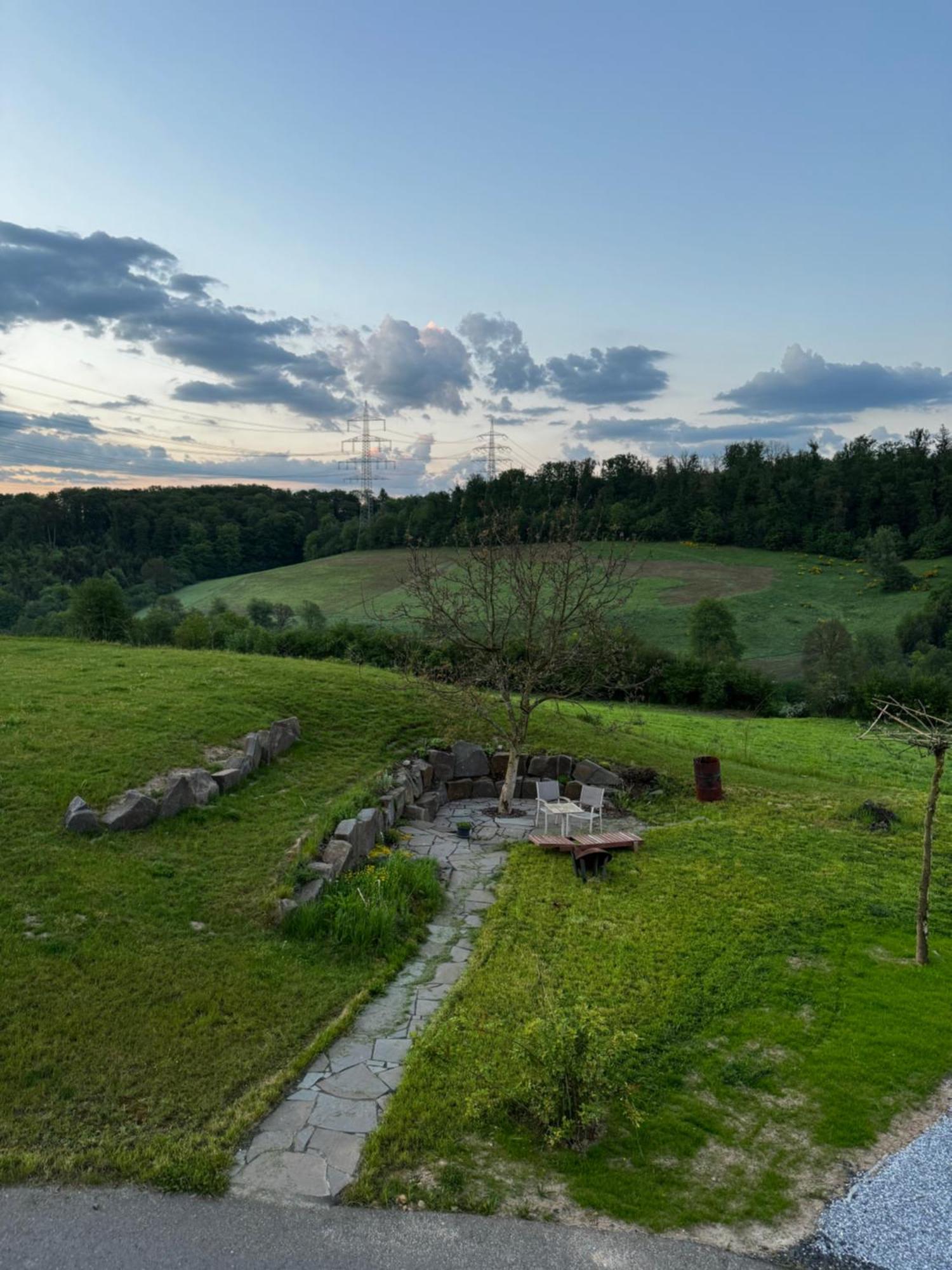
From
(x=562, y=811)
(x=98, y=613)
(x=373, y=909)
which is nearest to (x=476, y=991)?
(x=373, y=909)

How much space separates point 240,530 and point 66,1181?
99000 millimetres

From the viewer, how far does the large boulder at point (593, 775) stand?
1733 cm

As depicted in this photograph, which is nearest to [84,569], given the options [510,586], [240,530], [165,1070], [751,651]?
[240,530]

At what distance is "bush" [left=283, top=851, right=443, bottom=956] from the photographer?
9.64 meters

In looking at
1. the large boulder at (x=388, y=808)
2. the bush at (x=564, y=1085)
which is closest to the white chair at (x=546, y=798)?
the large boulder at (x=388, y=808)

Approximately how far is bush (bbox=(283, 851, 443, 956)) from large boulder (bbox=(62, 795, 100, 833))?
358cm

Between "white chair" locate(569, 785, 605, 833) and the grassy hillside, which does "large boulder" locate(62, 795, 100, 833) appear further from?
the grassy hillside

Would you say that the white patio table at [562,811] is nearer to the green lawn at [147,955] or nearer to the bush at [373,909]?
the bush at [373,909]

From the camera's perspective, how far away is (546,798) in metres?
16.0

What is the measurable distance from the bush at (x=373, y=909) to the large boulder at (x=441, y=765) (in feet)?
18.7

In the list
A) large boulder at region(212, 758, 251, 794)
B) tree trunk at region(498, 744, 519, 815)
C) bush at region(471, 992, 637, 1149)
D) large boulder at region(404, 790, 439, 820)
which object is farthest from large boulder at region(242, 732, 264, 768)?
bush at region(471, 992, 637, 1149)

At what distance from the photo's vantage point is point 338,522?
104m

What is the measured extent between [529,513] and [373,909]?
67.7 metres

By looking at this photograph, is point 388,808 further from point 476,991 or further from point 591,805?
point 476,991
